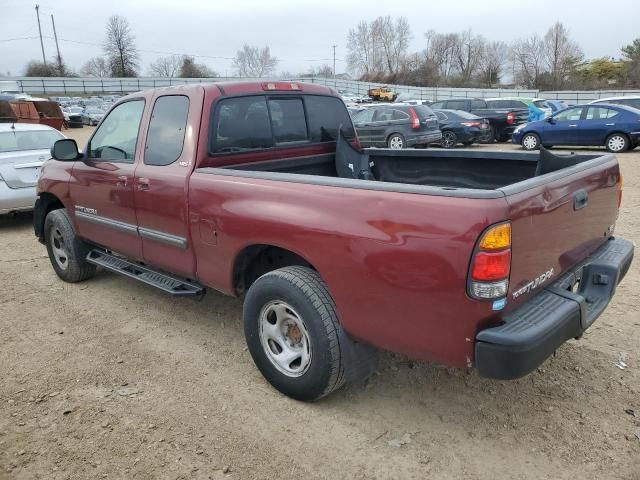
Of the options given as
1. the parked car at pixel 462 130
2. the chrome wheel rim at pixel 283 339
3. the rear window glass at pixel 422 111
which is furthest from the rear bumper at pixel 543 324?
the parked car at pixel 462 130

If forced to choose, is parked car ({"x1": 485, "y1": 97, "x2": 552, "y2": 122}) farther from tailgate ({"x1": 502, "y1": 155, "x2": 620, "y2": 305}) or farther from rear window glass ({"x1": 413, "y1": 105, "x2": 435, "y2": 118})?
tailgate ({"x1": 502, "y1": 155, "x2": 620, "y2": 305})

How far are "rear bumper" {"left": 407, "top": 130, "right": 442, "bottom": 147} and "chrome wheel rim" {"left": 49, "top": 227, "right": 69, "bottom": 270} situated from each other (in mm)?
12087

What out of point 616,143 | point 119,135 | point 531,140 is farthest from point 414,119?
point 119,135

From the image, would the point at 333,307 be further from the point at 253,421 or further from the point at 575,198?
the point at 575,198

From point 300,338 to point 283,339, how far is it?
12cm

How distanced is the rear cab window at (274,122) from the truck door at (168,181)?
206 millimetres

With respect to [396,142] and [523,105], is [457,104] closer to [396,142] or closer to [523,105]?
[523,105]

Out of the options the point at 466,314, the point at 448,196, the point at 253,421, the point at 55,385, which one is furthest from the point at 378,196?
the point at 55,385

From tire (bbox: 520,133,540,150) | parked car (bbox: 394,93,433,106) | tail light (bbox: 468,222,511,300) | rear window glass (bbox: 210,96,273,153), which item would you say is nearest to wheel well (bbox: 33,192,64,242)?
rear window glass (bbox: 210,96,273,153)

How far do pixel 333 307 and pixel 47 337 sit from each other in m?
2.70

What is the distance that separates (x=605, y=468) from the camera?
2.60 m

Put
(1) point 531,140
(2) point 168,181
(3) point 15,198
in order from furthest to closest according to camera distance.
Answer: (1) point 531,140 → (3) point 15,198 → (2) point 168,181

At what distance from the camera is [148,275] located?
4.36 metres

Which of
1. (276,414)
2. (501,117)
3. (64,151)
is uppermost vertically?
(64,151)
